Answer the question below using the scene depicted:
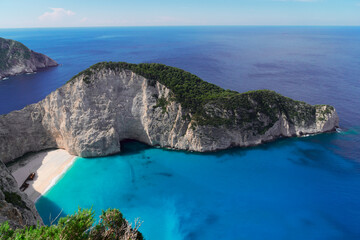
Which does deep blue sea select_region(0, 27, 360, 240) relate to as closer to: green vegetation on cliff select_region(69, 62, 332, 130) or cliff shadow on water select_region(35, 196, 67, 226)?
cliff shadow on water select_region(35, 196, 67, 226)

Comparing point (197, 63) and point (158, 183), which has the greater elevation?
point (197, 63)

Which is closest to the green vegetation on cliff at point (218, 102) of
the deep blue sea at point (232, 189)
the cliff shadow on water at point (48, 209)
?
the deep blue sea at point (232, 189)

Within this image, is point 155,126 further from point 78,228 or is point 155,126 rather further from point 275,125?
point 78,228

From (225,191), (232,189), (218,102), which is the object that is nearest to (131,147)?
(218,102)

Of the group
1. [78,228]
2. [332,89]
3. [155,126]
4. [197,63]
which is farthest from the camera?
[197,63]

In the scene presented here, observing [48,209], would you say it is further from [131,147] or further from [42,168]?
[131,147]

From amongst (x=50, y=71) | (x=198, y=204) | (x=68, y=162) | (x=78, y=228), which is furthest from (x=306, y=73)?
(x=50, y=71)

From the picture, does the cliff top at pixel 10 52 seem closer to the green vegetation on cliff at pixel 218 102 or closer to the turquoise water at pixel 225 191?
the green vegetation on cliff at pixel 218 102
